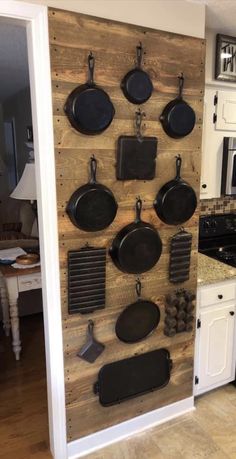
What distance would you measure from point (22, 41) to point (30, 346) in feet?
7.62

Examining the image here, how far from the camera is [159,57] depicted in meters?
1.59

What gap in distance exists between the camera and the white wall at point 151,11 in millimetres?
1408

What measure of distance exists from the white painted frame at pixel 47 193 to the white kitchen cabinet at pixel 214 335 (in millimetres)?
846

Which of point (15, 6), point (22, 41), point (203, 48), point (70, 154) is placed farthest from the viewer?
point (22, 41)

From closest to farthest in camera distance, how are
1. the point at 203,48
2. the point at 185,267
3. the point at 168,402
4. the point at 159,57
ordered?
the point at 159,57 < the point at 203,48 < the point at 185,267 < the point at 168,402

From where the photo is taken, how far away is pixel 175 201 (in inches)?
68.1

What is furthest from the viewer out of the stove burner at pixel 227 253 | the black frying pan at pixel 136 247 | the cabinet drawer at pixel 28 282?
the cabinet drawer at pixel 28 282

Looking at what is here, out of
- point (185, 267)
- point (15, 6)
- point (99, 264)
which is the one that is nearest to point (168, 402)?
point (185, 267)

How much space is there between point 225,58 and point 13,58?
69.4 inches

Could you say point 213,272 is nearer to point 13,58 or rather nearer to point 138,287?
point 138,287

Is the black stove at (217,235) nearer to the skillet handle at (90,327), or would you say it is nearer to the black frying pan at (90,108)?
the skillet handle at (90,327)

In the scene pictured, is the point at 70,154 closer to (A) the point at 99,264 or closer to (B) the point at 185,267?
(A) the point at 99,264

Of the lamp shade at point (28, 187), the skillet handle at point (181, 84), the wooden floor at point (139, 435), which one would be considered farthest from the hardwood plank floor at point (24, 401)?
the skillet handle at point (181, 84)

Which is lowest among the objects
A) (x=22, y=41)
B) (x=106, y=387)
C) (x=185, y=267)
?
(x=106, y=387)
